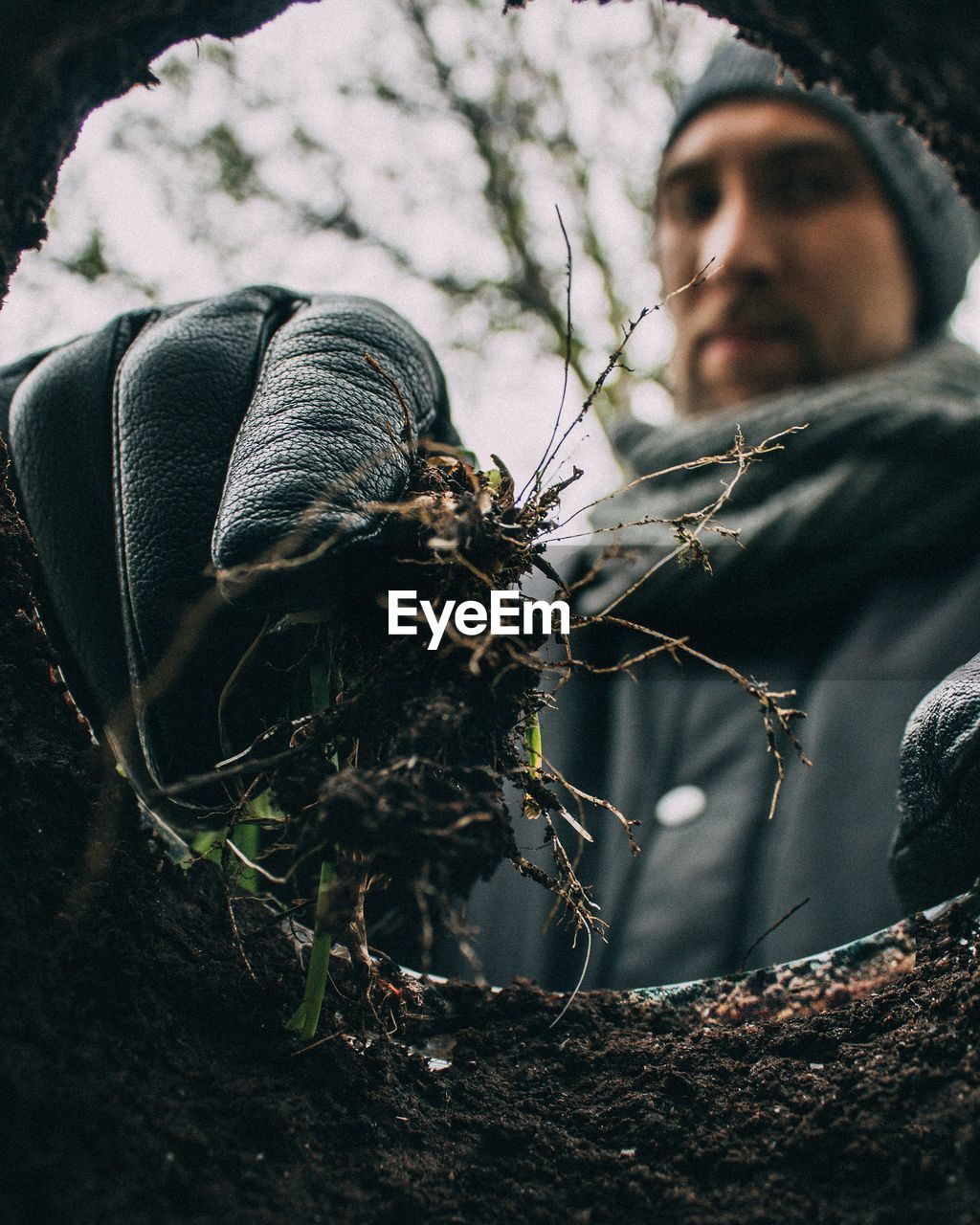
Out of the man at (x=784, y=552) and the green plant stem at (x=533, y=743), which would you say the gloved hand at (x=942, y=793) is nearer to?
the man at (x=784, y=552)

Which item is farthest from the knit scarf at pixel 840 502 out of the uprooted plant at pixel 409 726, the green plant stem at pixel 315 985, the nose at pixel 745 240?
the green plant stem at pixel 315 985

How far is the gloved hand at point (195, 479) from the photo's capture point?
79 centimetres

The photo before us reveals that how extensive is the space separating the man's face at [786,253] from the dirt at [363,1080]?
7.61ft

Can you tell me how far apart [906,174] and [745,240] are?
755mm

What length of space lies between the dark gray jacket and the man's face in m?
0.25

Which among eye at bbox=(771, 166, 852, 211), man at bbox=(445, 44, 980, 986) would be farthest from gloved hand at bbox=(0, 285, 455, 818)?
eye at bbox=(771, 166, 852, 211)

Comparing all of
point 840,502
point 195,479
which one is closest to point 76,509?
point 195,479

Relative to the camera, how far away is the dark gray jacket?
6.16ft

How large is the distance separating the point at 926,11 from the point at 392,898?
2.77 feet

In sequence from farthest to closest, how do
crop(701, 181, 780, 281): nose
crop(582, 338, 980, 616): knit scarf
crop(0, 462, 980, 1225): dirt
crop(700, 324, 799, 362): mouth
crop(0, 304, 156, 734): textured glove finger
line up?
1. crop(700, 324, 799, 362): mouth
2. crop(701, 181, 780, 281): nose
3. crop(582, 338, 980, 616): knit scarf
4. crop(0, 304, 156, 734): textured glove finger
5. crop(0, 462, 980, 1225): dirt

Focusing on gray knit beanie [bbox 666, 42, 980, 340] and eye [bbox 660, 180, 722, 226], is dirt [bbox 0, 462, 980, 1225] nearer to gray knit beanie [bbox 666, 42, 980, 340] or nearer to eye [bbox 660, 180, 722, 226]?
eye [bbox 660, 180, 722, 226]

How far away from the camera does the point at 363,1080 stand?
0.79 m

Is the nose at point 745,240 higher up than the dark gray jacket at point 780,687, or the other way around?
the nose at point 745,240

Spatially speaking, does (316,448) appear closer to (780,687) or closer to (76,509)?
(76,509)
